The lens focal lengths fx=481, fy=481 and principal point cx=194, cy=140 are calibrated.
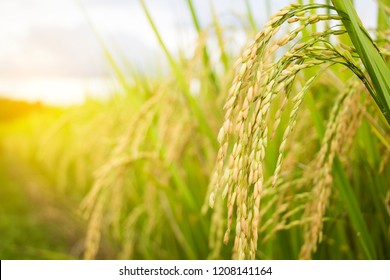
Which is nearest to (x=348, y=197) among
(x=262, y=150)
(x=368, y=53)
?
(x=368, y=53)

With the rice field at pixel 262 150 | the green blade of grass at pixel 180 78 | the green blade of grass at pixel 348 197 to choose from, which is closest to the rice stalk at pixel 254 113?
the rice field at pixel 262 150

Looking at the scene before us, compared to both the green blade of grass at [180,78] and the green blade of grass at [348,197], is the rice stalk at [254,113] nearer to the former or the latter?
the green blade of grass at [348,197]

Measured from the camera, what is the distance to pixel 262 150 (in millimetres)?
735

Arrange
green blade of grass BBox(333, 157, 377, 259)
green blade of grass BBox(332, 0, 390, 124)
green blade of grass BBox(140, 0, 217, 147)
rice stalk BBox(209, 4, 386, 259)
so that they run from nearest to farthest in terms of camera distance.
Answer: rice stalk BBox(209, 4, 386, 259)
green blade of grass BBox(332, 0, 390, 124)
green blade of grass BBox(333, 157, 377, 259)
green blade of grass BBox(140, 0, 217, 147)

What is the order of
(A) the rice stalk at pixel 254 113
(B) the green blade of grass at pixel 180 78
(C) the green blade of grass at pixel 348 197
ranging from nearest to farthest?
(A) the rice stalk at pixel 254 113 → (C) the green blade of grass at pixel 348 197 → (B) the green blade of grass at pixel 180 78

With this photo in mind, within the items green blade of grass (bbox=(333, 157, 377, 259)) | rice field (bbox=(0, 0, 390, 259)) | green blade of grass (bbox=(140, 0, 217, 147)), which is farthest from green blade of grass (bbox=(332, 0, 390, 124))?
green blade of grass (bbox=(140, 0, 217, 147))

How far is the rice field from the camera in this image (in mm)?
775

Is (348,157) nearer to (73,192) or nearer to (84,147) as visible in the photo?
(84,147)

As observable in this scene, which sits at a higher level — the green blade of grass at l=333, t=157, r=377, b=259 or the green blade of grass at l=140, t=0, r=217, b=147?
the green blade of grass at l=140, t=0, r=217, b=147

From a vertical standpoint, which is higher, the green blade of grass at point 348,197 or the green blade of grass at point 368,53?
the green blade of grass at point 368,53

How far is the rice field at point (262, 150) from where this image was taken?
775 millimetres

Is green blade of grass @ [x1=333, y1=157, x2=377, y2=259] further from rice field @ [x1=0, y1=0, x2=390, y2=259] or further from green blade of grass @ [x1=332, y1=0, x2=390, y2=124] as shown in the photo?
green blade of grass @ [x1=332, y1=0, x2=390, y2=124]

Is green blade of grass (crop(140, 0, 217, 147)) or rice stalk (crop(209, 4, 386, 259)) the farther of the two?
green blade of grass (crop(140, 0, 217, 147))
